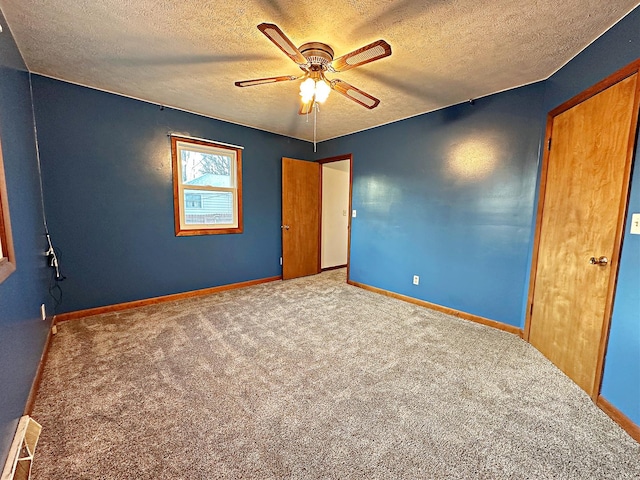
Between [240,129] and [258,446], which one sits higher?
[240,129]

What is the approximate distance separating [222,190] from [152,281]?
4.83 feet

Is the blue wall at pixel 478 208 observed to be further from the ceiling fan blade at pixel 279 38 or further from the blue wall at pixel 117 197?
the blue wall at pixel 117 197

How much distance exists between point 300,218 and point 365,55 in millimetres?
3113

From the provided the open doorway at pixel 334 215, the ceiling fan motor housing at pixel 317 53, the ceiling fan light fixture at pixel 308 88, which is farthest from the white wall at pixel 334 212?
the ceiling fan motor housing at pixel 317 53

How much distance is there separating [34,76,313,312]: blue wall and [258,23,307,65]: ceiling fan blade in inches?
90.0

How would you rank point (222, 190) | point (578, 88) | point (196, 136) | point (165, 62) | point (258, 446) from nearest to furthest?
point (258, 446) → point (578, 88) → point (165, 62) → point (196, 136) → point (222, 190)

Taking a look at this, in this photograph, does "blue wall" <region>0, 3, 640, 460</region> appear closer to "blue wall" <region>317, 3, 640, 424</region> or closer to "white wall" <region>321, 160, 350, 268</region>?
"blue wall" <region>317, 3, 640, 424</region>

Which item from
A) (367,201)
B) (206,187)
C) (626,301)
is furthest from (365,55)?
(206,187)

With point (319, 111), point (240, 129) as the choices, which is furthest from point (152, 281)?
point (319, 111)

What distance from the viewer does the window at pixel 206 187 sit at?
11.0ft

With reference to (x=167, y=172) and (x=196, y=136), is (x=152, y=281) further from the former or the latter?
(x=196, y=136)

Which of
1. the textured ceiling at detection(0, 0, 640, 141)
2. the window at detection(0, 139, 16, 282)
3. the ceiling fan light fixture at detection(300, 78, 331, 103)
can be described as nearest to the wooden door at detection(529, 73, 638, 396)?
the textured ceiling at detection(0, 0, 640, 141)

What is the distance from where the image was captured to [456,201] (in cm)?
300

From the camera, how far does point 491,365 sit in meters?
2.06
